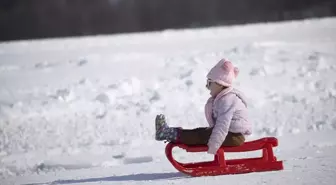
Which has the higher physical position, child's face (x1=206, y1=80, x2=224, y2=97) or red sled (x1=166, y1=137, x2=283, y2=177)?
child's face (x1=206, y1=80, x2=224, y2=97)

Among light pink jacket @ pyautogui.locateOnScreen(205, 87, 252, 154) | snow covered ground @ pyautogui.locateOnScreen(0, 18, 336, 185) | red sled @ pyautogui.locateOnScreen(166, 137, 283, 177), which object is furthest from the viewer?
snow covered ground @ pyautogui.locateOnScreen(0, 18, 336, 185)

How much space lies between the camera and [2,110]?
6.71 metres

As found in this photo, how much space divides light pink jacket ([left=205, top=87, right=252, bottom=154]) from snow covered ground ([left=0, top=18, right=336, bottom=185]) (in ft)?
0.85

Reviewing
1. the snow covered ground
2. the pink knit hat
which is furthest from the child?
the snow covered ground

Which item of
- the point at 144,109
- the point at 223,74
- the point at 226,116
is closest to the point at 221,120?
the point at 226,116

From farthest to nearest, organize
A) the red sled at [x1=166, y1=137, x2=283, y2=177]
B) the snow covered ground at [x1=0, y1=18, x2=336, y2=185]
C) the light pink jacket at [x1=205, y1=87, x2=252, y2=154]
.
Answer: the snow covered ground at [x1=0, y1=18, x2=336, y2=185] → the red sled at [x1=166, y1=137, x2=283, y2=177] → the light pink jacket at [x1=205, y1=87, x2=252, y2=154]

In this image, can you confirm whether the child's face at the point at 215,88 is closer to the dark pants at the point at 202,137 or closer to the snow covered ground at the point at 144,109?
the dark pants at the point at 202,137

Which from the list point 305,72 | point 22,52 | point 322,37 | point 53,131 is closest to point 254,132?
point 53,131

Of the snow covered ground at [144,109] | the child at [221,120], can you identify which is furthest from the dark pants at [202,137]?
the snow covered ground at [144,109]

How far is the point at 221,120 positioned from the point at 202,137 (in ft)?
0.62

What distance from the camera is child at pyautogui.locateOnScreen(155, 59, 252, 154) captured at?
132 inches

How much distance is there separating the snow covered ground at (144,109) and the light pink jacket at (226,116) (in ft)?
0.85

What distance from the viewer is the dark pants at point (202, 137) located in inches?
135

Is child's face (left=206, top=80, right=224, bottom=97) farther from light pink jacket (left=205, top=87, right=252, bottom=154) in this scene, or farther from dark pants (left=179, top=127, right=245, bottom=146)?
dark pants (left=179, top=127, right=245, bottom=146)
